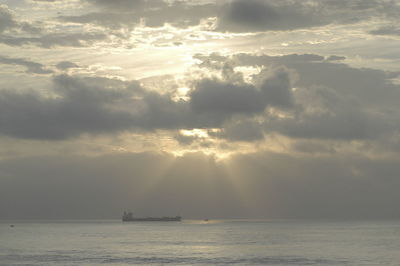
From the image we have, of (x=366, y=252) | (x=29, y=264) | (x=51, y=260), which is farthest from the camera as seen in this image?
(x=366, y=252)

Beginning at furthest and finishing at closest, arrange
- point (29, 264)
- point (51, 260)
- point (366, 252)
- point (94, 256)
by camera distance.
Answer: point (366, 252)
point (94, 256)
point (51, 260)
point (29, 264)

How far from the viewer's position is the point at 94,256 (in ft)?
433

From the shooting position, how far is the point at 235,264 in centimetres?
11506

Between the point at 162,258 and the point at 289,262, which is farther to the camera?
the point at 162,258

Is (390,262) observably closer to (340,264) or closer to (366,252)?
(340,264)

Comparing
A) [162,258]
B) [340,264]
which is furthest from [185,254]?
[340,264]

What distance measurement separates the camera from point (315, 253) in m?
139

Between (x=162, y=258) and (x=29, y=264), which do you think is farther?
(x=162, y=258)

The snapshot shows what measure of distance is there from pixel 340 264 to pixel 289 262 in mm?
10660

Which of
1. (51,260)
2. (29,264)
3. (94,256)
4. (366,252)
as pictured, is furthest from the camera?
(366,252)

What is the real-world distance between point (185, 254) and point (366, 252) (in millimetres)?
47284

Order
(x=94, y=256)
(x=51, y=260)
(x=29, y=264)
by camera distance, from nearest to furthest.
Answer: (x=29, y=264) < (x=51, y=260) < (x=94, y=256)

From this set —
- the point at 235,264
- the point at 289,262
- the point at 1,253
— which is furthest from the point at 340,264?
the point at 1,253

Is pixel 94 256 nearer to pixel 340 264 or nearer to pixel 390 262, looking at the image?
pixel 340 264
